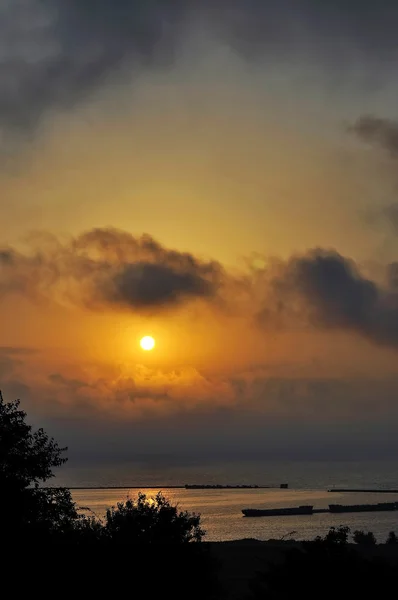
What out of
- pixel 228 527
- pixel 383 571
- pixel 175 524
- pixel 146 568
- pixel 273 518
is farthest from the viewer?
pixel 273 518

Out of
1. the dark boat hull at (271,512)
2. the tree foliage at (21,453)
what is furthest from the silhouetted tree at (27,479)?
the dark boat hull at (271,512)

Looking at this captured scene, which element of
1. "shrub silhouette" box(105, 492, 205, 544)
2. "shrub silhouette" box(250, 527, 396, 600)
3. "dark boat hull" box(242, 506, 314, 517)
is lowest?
"dark boat hull" box(242, 506, 314, 517)

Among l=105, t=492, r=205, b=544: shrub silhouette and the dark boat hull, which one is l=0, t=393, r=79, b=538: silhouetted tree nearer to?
l=105, t=492, r=205, b=544: shrub silhouette

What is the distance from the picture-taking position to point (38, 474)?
39.4 meters

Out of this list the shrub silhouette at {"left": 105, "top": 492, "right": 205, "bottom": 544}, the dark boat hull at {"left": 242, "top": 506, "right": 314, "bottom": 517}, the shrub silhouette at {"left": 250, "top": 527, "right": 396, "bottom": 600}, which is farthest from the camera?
the dark boat hull at {"left": 242, "top": 506, "right": 314, "bottom": 517}

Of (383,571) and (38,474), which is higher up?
(38,474)

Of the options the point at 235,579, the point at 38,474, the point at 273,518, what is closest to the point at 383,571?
the point at 38,474

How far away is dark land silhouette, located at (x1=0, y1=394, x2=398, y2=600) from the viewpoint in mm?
31062

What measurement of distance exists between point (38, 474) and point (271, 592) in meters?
15.2

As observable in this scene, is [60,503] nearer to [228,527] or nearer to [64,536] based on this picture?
[64,536]

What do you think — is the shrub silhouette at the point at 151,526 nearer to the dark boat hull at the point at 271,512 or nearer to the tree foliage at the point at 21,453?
the tree foliage at the point at 21,453

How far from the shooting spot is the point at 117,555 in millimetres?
36531

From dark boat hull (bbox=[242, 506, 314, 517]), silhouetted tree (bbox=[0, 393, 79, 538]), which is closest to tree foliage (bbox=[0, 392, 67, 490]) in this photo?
silhouetted tree (bbox=[0, 393, 79, 538])

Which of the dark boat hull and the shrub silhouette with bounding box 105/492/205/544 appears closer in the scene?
the shrub silhouette with bounding box 105/492/205/544
